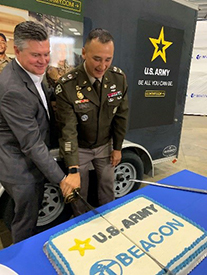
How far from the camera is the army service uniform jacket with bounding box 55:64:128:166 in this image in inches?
61.9

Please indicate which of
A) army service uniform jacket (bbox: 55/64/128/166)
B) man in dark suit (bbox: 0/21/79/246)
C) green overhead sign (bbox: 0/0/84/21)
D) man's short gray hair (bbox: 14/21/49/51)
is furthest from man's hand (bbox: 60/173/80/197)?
green overhead sign (bbox: 0/0/84/21)

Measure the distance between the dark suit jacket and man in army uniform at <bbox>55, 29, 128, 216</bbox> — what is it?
0.19 m

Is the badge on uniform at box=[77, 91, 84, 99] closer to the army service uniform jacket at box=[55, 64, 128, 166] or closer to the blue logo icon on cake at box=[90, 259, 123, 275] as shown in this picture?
the army service uniform jacket at box=[55, 64, 128, 166]

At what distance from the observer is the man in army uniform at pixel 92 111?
1.46 metres

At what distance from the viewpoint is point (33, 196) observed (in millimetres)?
1521

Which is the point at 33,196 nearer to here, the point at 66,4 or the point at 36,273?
the point at 36,273

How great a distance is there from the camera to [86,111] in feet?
5.37

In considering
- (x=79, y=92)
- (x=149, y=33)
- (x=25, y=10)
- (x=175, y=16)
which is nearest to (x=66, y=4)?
(x=25, y=10)

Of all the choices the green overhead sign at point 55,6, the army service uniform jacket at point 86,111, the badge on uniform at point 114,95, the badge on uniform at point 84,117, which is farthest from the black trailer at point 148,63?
the badge on uniform at point 84,117

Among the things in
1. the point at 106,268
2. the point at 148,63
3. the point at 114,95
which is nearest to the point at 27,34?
the point at 114,95

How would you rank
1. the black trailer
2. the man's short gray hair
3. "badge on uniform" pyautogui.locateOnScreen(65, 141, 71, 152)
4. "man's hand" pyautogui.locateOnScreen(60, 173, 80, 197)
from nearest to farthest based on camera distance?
the man's short gray hair
"man's hand" pyautogui.locateOnScreen(60, 173, 80, 197)
"badge on uniform" pyautogui.locateOnScreen(65, 141, 71, 152)
the black trailer

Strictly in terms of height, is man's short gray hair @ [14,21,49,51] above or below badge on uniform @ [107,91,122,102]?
above

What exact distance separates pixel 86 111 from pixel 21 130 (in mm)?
541

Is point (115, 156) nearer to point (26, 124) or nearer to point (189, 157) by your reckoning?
point (26, 124)
